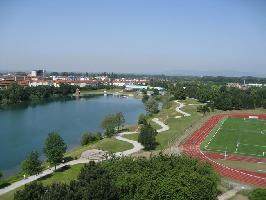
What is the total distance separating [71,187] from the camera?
1727 cm

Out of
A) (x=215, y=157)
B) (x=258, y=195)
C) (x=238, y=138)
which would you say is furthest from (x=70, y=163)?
(x=238, y=138)

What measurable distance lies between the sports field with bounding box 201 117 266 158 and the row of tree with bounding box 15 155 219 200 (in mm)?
12702

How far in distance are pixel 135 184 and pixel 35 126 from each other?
3354 cm

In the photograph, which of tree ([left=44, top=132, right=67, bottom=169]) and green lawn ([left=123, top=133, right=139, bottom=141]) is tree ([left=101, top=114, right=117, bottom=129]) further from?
tree ([left=44, top=132, right=67, bottom=169])

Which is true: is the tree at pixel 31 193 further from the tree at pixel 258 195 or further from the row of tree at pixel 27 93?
the row of tree at pixel 27 93

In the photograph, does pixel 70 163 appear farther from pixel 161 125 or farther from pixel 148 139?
pixel 161 125

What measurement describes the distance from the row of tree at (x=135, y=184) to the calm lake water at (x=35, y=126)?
1157 centimetres

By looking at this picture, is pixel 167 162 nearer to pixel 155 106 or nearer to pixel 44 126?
pixel 44 126

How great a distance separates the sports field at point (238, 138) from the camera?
3344cm

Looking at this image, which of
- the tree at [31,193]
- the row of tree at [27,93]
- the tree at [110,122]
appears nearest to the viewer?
the tree at [31,193]

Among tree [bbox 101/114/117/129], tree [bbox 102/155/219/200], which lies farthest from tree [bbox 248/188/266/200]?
tree [bbox 101/114/117/129]

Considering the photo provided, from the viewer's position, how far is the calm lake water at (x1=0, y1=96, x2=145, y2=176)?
34406mm

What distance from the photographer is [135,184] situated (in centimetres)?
1820

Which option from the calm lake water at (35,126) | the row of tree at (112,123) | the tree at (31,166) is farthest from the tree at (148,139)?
the tree at (31,166)
